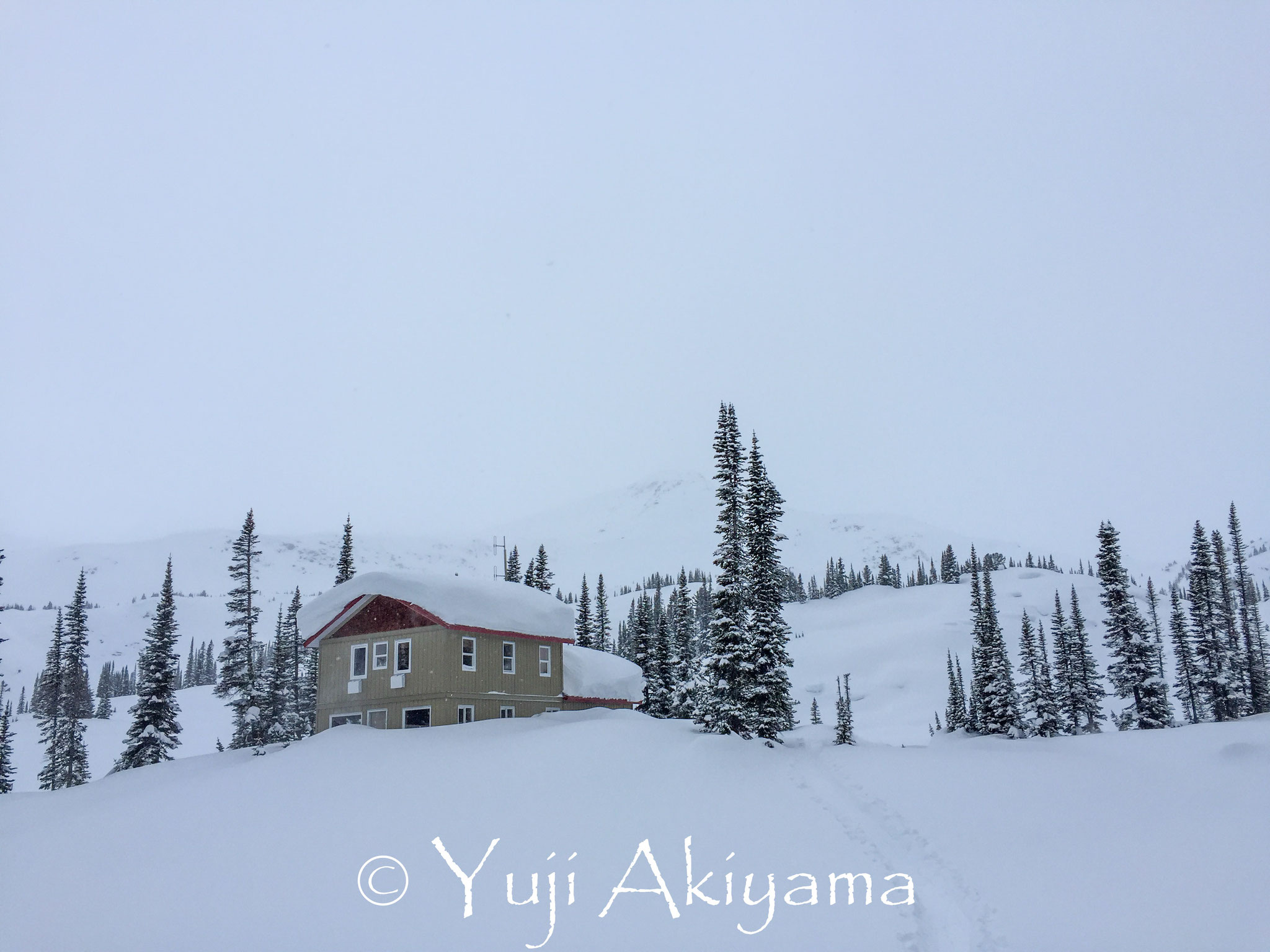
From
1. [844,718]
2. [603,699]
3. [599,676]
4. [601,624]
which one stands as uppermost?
[601,624]

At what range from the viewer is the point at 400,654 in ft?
113

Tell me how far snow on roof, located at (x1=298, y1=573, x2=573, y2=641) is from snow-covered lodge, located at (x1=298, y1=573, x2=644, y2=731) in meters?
0.04

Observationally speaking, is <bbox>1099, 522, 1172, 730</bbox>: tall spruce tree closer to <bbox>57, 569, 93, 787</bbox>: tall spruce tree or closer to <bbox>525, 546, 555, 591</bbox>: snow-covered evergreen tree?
<bbox>525, 546, 555, 591</bbox>: snow-covered evergreen tree

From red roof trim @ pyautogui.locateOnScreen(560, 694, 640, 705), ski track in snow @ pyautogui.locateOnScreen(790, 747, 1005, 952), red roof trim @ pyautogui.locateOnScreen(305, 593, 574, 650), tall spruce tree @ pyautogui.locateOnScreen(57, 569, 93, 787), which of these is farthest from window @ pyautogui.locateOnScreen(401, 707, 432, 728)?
tall spruce tree @ pyautogui.locateOnScreen(57, 569, 93, 787)

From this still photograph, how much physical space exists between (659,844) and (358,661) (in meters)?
21.7

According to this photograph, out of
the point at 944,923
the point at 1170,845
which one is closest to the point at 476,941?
the point at 944,923

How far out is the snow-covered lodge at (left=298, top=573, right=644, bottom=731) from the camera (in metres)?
33.6

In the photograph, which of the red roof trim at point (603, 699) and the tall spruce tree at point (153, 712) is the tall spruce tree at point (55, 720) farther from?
the red roof trim at point (603, 699)

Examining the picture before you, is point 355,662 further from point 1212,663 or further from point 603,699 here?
point 1212,663

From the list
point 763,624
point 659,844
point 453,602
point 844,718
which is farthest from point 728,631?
point 844,718

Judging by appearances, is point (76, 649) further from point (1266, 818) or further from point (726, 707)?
point (1266, 818)

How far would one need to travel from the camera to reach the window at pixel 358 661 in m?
35.5

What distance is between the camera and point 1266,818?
17.1m

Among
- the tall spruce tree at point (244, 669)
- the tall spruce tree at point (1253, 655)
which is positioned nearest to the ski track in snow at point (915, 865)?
the tall spruce tree at point (244, 669)
